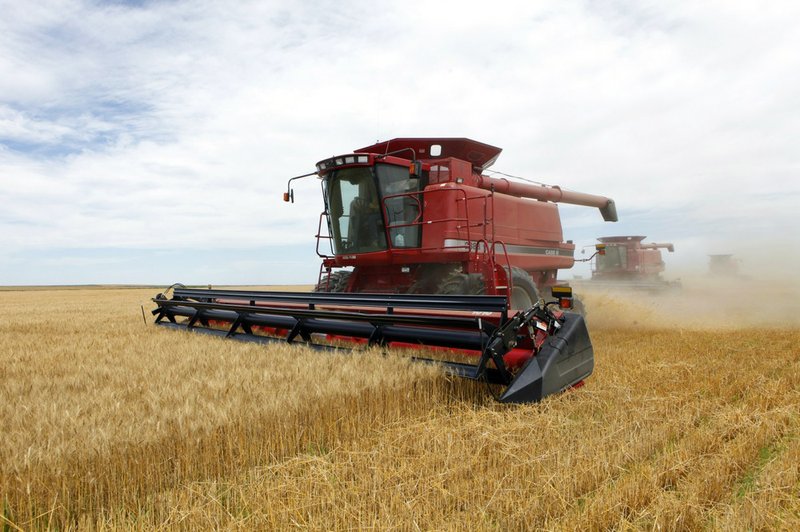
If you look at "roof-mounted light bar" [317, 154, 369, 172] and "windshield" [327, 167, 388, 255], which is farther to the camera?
"windshield" [327, 167, 388, 255]

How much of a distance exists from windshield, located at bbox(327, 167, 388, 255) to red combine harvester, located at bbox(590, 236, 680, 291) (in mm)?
12626

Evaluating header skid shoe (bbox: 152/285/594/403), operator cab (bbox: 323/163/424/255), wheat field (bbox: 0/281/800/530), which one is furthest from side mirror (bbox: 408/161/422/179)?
wheat field (bbox: 0/281/800/530)

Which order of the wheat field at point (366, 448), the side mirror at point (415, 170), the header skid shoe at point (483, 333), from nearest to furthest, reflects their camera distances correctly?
1. the wheat field at point (366, 448)
2. the header skid shoe at point (483, 333)
3. the side mirror at point (415, 170)

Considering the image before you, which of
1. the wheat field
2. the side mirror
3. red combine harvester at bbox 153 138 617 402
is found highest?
the side mirror

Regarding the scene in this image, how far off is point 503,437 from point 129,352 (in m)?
3.06

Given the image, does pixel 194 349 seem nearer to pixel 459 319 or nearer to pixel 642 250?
pixel 459 319

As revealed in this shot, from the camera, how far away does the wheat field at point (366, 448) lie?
1.72 metres

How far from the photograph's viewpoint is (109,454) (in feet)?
5.90

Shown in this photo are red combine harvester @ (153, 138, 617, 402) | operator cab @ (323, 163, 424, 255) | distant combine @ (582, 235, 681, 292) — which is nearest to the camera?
red combine harvester @ (153, 138, 617, 402)

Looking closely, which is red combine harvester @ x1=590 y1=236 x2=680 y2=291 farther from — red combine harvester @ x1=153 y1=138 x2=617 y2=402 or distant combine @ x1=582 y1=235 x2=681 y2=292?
red combine harvester @ x1=153 y1=138 x2=617 y2=402

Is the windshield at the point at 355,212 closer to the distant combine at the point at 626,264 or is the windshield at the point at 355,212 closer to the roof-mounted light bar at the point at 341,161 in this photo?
the roof-mounted light bar at the point at 341,161

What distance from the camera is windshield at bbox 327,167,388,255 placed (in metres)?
6.04

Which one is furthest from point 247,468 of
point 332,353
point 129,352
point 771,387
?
point 771,387

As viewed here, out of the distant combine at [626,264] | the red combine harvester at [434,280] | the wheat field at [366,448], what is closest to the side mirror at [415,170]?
the red combine harvester at [434,280]
